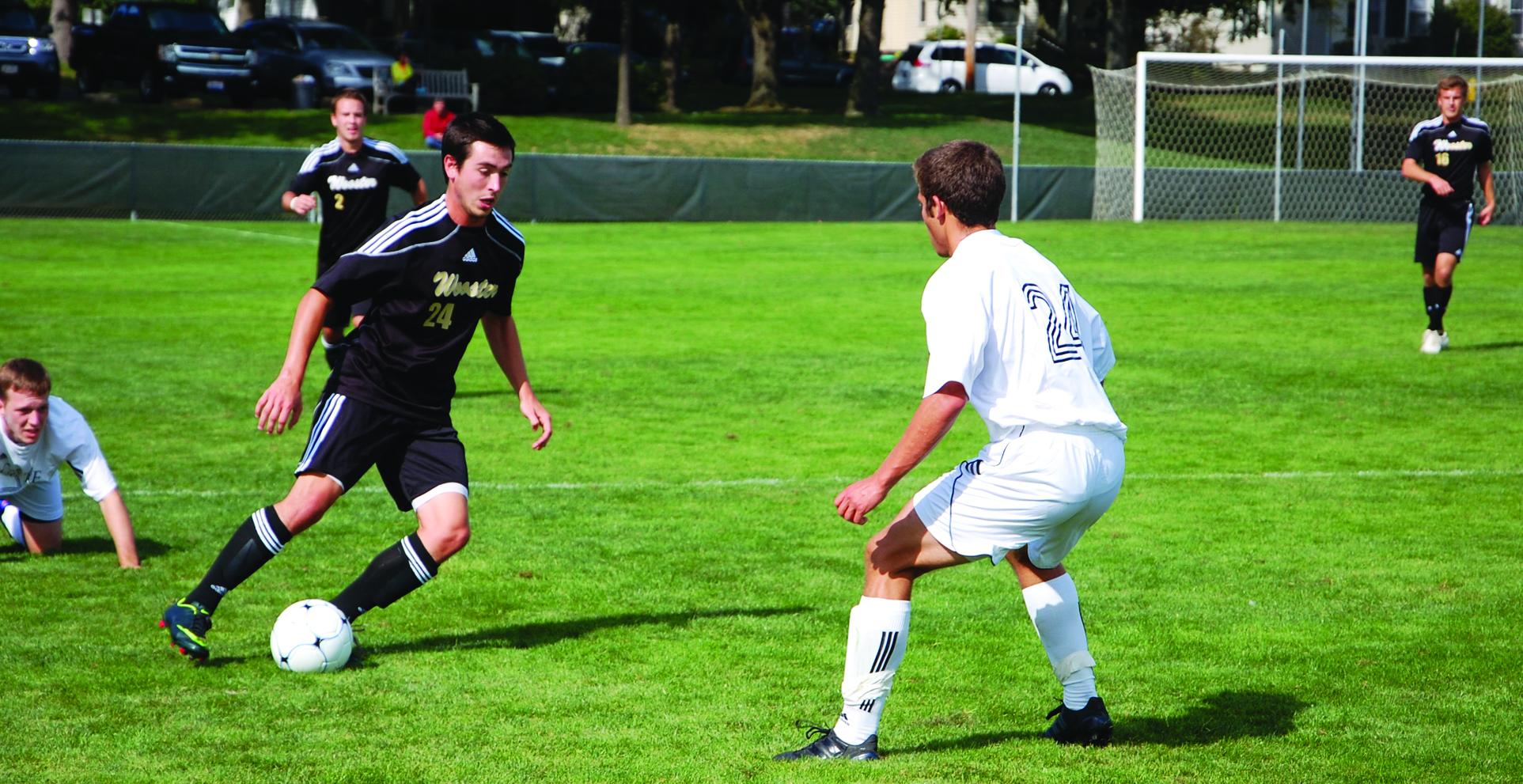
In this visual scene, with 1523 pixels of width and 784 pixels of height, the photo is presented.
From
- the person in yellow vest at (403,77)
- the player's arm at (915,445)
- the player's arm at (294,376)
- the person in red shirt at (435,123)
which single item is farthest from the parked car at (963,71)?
the player's arm at (915,445)

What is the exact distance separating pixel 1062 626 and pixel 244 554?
9.78ft

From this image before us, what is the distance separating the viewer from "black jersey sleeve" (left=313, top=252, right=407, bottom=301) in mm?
5094

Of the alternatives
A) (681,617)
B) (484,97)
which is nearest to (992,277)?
(681,617)

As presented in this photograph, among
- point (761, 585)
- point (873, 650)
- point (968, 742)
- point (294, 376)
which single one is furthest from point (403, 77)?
point (873, 650)

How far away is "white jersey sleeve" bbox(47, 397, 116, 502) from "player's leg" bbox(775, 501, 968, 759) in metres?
3.97

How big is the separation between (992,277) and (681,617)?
269 cm

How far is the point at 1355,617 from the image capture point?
6117mm

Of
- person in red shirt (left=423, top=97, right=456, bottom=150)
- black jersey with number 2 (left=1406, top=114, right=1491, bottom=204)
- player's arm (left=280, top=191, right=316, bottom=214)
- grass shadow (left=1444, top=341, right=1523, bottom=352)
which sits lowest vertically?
grass shadow (left=1444, top=341, right=1523, bottom=352)

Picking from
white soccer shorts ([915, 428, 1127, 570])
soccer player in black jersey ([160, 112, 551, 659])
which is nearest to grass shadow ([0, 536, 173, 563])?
soccer player in black jersey ([160, 112, 551, 659])

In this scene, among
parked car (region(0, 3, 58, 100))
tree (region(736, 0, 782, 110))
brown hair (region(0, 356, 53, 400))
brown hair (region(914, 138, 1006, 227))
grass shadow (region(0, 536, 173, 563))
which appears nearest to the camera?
brown hair (region(914, 138, 1006, 227))

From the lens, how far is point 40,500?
693cm

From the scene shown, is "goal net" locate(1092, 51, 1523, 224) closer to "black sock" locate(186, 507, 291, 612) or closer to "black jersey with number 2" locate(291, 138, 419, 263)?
"black jersey with number 2" locate(291, 138, 419, 263)

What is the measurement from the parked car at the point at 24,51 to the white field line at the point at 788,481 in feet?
104

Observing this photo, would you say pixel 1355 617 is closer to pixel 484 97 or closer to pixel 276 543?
pixel 276 543
